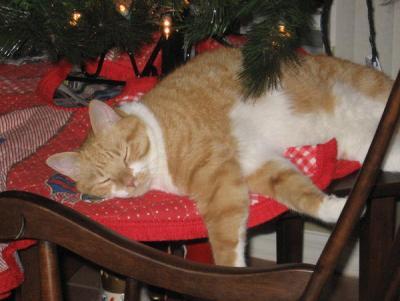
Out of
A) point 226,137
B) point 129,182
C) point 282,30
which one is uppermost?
point 282,30

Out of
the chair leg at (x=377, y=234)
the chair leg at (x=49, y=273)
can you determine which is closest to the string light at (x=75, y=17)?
the chair leg at (x=49, y=273)

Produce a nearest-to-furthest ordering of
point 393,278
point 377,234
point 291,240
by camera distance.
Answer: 1. point 393,278
2. point 377,234
3. point 291,240

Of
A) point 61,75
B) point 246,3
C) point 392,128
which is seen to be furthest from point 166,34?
point 392,128

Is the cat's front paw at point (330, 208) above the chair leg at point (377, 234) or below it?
above

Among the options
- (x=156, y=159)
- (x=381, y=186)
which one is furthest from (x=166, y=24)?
(x=381, y=186)

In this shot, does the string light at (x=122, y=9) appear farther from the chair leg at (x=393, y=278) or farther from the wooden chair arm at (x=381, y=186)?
the chair leg at (x=393, y=278)

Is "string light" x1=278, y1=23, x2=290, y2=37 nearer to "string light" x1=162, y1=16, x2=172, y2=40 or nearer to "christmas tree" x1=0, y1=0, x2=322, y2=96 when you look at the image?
"christmas tree" x1=0, y1=0, x2=322, y2=96

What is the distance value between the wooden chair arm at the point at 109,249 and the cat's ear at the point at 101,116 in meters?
0.52

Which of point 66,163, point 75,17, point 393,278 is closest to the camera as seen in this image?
point 393,278

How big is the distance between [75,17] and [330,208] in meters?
0.62

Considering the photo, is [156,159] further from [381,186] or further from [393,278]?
[393,278]

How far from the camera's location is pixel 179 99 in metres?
1.30

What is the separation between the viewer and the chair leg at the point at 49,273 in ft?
2.38

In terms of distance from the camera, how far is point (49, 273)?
0.72m
